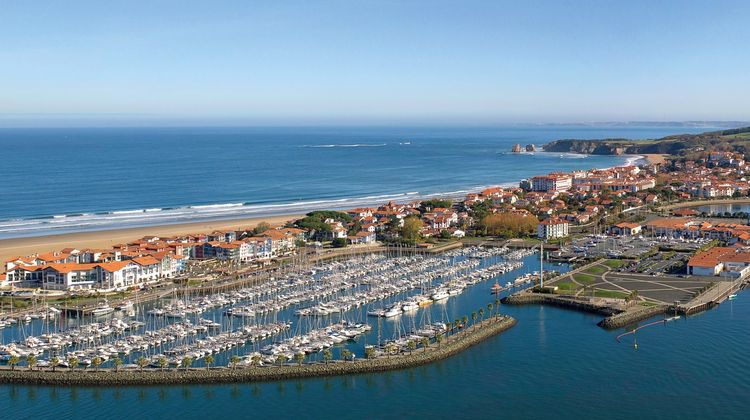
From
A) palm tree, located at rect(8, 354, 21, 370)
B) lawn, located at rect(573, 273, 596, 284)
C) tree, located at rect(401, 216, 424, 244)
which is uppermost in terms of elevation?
tree, located at rect(401, 216, 424, 244)

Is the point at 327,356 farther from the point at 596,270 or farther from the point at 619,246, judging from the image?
the point at 619,246

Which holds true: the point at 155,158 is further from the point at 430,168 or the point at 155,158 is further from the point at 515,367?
the point at 515,367

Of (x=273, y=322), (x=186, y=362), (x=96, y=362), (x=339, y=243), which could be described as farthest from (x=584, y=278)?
(x=96, y=362)

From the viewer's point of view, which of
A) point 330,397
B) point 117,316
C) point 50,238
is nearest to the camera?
point 330,397

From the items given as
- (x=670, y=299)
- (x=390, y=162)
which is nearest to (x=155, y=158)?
(x=390, y=162)

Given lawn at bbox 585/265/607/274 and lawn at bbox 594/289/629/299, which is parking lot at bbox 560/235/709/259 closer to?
lawn at bbox 585/265/607/274

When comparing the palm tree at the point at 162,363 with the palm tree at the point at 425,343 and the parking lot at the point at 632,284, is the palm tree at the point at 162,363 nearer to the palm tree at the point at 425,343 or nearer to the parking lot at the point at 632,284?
the palm tree at the point at 425,343

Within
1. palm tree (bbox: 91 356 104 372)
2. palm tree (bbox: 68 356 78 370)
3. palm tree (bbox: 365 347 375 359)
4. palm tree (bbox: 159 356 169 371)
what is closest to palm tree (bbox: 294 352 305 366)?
palm tree (bbox: 365 347 375 359)
